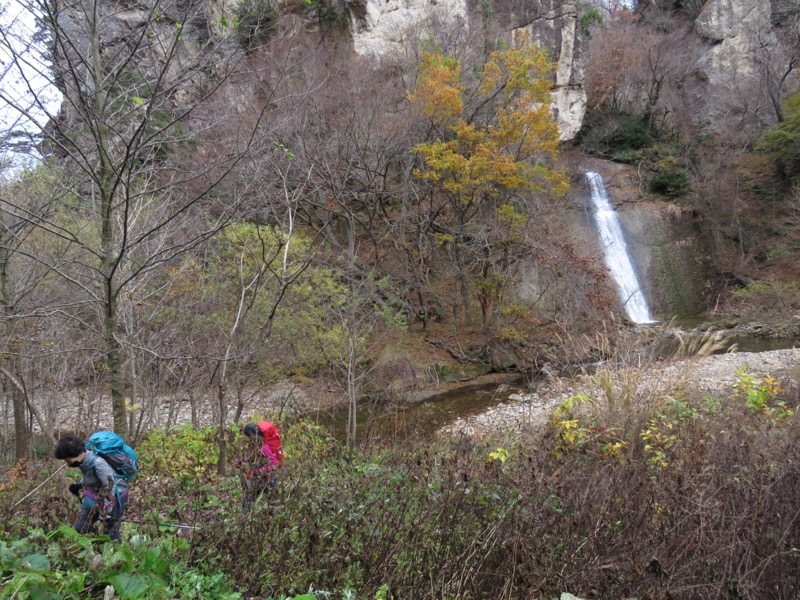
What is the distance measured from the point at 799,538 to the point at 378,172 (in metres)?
14.2

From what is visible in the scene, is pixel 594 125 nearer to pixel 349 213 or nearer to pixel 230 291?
pixel 349 213

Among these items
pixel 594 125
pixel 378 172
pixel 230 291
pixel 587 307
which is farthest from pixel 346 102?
pixel 594 125

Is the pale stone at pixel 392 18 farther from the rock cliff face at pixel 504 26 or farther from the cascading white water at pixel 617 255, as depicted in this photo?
the cascading white water at pixel 617 255

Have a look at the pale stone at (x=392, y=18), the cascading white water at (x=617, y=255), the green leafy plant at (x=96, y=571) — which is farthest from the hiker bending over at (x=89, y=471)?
the pale stone at (x=392, y=18)

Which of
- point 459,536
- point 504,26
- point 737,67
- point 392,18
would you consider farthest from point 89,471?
point 737,67

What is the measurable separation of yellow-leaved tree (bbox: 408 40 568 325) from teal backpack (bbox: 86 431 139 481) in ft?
39.2

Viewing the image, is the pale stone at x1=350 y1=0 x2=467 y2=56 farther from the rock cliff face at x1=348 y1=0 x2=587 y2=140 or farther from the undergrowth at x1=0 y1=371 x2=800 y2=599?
the undergrowth at x1=0 y1=371 x2=800 y2=599

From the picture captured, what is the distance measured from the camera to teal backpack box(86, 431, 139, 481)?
3.35 m

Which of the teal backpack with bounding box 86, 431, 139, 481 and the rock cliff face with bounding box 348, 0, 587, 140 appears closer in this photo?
the teal backpack with bounding box 86, 431, 139, 481

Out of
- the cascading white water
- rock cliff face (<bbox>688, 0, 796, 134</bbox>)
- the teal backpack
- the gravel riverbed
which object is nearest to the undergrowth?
the teal backpack

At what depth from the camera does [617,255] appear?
66.2 ft

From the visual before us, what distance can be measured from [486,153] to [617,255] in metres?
9.55

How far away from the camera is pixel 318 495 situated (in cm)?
299

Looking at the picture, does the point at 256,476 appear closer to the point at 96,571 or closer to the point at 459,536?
the point at 96,571
